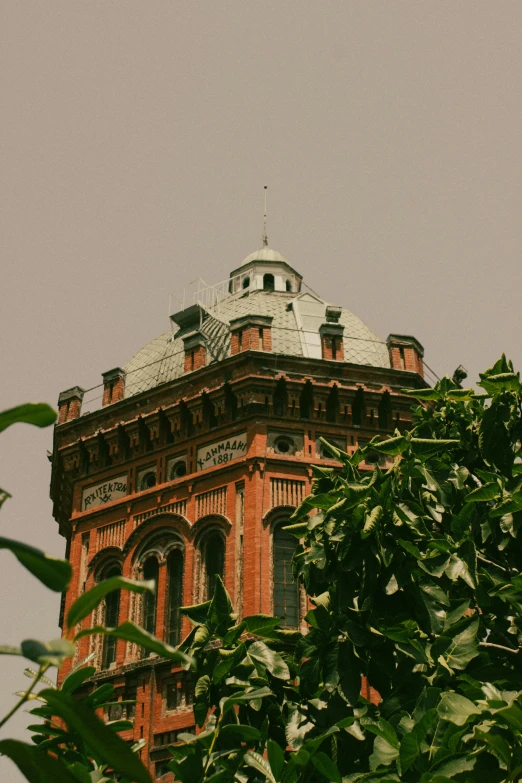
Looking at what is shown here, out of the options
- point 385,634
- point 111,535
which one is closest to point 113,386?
point 111,535

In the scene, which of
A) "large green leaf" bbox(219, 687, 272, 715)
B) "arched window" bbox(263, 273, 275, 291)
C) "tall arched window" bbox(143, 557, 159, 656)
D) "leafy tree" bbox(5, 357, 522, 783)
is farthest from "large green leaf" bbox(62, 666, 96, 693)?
"arched window" bbox(263, 273, 275, 291)

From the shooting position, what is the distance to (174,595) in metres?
22.6

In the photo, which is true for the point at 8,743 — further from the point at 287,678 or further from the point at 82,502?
the point at 82,502

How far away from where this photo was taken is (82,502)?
2498 cm

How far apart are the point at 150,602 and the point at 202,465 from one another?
3317 millimetres

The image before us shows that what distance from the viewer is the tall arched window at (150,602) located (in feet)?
74.1

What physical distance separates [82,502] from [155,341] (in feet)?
19.6

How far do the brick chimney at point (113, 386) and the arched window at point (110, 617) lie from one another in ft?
14.7

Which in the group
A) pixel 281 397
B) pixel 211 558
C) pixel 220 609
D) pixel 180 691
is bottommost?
pixel 220 609

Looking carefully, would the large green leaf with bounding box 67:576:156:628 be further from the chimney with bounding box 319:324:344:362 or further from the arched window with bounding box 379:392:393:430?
the chimney with bounding box 319:324:344:362

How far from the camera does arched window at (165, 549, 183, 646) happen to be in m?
22.0

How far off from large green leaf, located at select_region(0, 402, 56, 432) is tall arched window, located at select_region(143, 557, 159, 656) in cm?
1893

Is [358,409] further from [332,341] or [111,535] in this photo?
[111,535]

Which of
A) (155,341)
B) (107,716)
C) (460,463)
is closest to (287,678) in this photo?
(460,463)
